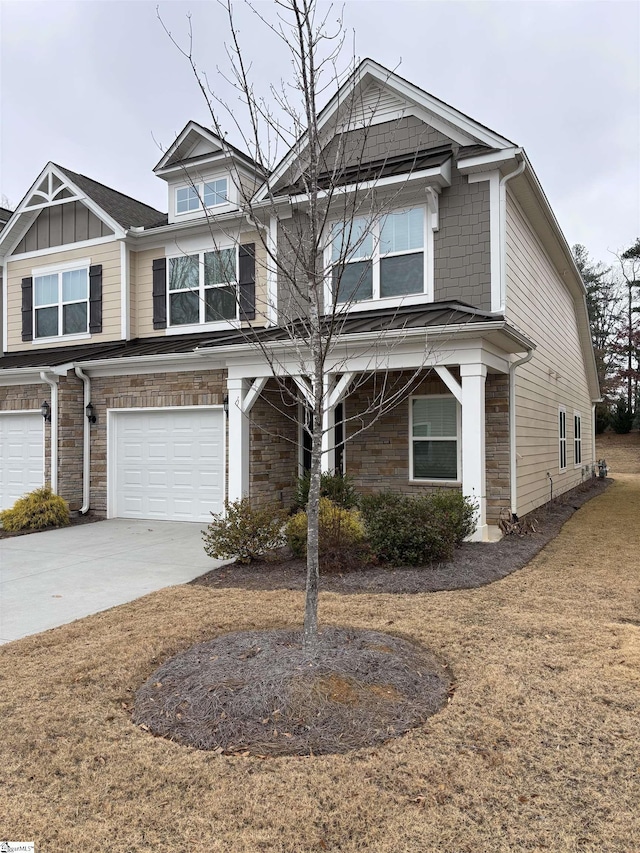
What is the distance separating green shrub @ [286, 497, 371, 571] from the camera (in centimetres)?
732

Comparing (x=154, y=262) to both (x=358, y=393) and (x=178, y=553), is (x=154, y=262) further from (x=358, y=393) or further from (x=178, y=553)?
(x=178, y=553)

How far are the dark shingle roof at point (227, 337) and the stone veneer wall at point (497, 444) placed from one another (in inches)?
58.0

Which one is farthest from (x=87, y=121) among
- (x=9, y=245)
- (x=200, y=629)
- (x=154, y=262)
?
(x=200, y=629)

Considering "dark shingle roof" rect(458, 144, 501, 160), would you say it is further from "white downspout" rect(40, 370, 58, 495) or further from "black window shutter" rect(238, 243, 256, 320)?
"white downspout" rect(40, 370, 58, 495)

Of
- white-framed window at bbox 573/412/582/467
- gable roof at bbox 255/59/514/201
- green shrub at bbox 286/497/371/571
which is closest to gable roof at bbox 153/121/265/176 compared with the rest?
gable roof at bbox 255/59/514/201

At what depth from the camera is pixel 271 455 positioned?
11.5 m

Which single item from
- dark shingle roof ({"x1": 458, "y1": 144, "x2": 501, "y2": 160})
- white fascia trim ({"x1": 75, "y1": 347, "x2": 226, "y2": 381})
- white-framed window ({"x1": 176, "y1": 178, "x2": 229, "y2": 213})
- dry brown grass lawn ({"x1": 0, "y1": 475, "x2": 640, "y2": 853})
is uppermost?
white-framed window ({"x1": 176, "y1": 178, "x2": 229, "y2": 213})

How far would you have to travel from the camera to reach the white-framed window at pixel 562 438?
1497 centimetres

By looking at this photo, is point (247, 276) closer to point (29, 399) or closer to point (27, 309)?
point (29, 399)

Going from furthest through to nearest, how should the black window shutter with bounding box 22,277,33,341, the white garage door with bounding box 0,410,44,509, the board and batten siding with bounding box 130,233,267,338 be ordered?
the black window shutter with bounding box 22,277,33,341 < the board and batten siding with bounding box 130,233,267,338 < the white garage door with bounding box 0,410,44,509

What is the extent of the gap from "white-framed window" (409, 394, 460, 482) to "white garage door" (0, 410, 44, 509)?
7560 millimetres

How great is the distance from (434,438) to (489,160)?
15.3ft

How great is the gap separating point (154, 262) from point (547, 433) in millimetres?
9330

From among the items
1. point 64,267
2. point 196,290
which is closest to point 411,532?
point 196,290
